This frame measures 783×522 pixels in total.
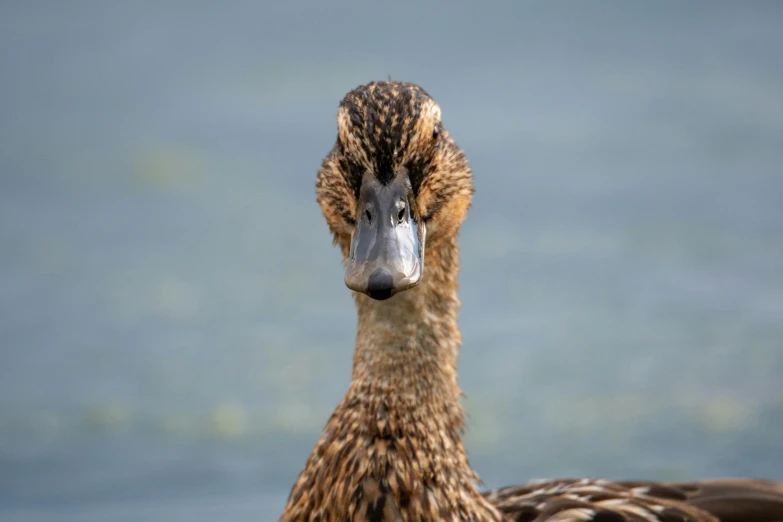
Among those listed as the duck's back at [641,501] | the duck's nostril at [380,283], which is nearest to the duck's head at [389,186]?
the duck's nostril at [380,283]

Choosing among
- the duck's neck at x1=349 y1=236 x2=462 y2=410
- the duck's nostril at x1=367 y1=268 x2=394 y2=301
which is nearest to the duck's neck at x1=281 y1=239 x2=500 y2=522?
the duck's neck at x1=349 y1=236 x2=462 y2=410

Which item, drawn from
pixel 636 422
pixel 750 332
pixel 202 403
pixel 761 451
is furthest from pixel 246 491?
pixel 750 332

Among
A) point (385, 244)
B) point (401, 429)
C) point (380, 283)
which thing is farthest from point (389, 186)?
point (401, 429)

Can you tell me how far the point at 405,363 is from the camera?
3158 mm

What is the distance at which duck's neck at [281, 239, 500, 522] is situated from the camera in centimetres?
308

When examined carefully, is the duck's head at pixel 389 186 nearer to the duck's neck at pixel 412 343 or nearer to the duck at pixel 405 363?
the duck at pixel 405 363

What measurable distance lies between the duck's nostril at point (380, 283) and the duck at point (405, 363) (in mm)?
180

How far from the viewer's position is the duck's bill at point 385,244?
2.65 m

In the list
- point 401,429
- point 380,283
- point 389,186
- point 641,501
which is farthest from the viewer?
point 641,501

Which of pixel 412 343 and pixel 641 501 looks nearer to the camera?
pixel 412 343

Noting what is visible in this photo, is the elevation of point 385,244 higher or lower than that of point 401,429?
higher

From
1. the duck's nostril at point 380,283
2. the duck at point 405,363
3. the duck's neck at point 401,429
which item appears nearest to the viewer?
the duck's nostril at point 380,283

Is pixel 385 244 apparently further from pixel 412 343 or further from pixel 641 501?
pixel 641 501

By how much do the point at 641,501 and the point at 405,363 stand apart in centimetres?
80
